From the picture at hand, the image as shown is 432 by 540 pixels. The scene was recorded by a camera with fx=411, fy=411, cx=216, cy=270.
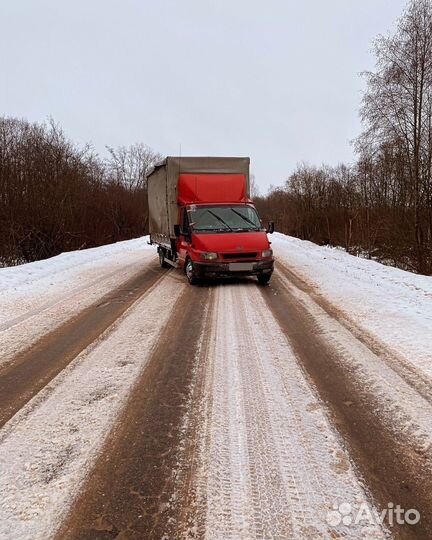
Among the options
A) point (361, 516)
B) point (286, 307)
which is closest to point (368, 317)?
point (286, 307)

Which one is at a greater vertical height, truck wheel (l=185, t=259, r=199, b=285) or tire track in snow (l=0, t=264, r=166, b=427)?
truck wheel (l=185, t=259, r=199, b=285)

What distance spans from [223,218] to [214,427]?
757cm

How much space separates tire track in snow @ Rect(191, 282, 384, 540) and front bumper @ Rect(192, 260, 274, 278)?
471cm

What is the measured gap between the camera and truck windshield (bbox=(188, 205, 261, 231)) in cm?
1016

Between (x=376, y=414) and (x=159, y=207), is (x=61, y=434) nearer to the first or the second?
(x=376, y=414)

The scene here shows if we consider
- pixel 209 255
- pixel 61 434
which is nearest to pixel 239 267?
pixel 209 255

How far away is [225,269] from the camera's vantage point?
939 cm

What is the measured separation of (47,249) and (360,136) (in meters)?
16.5

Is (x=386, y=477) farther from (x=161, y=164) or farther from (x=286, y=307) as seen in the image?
(x=161, y=164)

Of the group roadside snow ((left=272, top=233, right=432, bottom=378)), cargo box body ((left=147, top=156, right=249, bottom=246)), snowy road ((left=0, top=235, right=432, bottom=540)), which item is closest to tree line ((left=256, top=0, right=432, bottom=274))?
roadside snow ((left=272, top=233, right=432, bottom=378))

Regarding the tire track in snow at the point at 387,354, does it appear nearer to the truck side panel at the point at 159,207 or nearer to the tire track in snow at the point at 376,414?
the tire track in snow at the point at 376,414

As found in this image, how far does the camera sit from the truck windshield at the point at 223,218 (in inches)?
400

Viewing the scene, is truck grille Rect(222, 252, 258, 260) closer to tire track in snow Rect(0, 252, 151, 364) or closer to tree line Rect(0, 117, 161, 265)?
tire track in snow Rect(0, 252, 151, 364)

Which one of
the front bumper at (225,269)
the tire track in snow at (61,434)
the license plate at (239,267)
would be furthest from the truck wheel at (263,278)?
the tire track in snow at (61,434)
